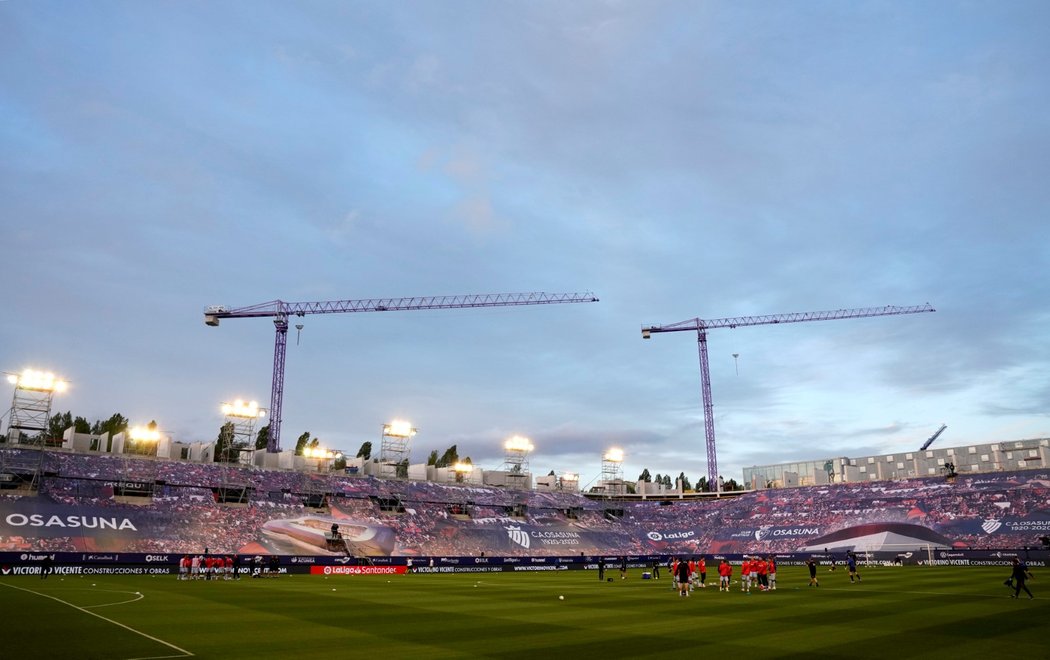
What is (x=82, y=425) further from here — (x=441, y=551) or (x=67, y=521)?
(x=441, y=551)

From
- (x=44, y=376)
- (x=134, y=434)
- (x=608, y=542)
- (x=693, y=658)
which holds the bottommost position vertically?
(x=608, y=542)

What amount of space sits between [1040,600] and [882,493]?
7510 cm

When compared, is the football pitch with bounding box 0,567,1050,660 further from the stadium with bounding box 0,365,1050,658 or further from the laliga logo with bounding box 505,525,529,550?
the laliga logo with bounding box 505,525,529,550

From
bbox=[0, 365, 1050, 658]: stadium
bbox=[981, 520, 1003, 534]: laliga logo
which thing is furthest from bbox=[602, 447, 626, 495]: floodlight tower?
bbox=[981, 520, 1003, 534]: laliga logo

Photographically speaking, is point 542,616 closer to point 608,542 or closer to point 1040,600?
point 1040,600

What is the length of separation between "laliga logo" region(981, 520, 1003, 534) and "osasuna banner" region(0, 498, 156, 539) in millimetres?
97336

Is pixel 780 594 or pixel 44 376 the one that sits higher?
pixel 44 376

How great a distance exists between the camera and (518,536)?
309 ft

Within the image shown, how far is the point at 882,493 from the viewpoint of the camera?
100 metres

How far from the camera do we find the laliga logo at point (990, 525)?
A: 84062 mm

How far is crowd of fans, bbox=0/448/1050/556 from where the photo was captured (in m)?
70.8

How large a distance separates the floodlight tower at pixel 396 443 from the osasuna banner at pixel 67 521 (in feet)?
144

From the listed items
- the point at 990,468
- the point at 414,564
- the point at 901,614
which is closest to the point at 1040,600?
the point at 901,614

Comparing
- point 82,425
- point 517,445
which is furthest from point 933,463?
point 82,425
